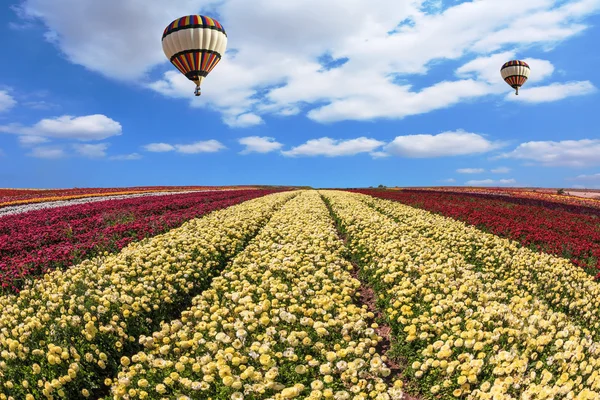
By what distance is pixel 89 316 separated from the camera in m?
5.96

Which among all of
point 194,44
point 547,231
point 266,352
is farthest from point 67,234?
point 547,231

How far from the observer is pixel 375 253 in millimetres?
9906

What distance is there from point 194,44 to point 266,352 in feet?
72.1

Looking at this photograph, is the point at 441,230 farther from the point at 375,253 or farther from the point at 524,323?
the point at 524,323

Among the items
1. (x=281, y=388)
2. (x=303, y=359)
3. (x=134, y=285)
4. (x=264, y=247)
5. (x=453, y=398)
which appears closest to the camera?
(x=281, y=388)

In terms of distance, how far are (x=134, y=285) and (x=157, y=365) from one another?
9.43 ft

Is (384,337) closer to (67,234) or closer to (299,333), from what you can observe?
(299,333)

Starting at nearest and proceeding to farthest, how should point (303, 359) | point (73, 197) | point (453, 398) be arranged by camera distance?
1. point (453, 398)
2. point (303, 359)
3. point (73, 197)

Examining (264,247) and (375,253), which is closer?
(375,253)

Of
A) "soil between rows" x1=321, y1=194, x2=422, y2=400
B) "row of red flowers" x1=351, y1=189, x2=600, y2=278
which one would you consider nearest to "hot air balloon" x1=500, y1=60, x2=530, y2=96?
"row of red flowers" x1=351, y1=189, x2=600, y2=278

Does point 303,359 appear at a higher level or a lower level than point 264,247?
lower

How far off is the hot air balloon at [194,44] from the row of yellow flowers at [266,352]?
63.1 ft

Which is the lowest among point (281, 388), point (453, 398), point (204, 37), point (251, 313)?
point (453, 398)

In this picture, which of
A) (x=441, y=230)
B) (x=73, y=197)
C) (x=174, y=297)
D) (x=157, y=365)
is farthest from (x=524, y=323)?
(x=73, y=197)
